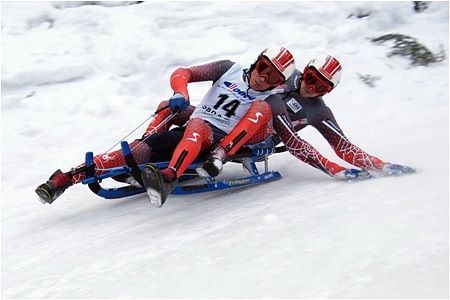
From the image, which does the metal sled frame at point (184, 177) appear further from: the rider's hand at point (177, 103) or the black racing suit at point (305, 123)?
the rider's hand at point (177, 103)

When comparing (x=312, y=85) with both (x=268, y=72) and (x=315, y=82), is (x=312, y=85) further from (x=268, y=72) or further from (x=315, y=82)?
(x=268, y=72)

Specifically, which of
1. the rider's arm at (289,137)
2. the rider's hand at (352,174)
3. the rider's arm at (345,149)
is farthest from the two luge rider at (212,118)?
the rider's hand at (352,174)

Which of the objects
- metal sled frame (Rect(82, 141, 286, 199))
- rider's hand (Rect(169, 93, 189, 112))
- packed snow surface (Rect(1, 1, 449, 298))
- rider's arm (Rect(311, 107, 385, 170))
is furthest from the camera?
rider's arm (Rect(311, 107, 385, 170))

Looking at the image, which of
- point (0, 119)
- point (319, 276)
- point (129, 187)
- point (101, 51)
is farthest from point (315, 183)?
point (101, 51)

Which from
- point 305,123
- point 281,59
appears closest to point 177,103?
point 281,59

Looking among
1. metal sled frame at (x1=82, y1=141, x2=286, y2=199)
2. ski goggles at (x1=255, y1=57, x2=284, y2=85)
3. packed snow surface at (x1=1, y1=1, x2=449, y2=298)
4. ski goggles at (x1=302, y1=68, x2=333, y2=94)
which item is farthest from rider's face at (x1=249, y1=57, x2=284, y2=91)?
packed snow surface at (x1=1, y1=1, x2=449, y2=298)

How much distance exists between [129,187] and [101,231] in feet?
2.23

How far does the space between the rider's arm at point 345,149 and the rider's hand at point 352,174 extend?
0.14 m

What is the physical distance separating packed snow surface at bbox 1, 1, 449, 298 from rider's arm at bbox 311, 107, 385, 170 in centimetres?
31

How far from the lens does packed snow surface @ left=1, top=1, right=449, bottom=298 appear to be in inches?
117

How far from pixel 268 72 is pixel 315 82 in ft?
1.64

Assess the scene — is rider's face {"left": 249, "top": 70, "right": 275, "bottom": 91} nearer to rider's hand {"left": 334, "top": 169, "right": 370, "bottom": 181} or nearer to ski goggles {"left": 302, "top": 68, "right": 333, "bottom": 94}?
ski goggles {"left": 302, "top": 68, "right": 333, "bottom": 94}

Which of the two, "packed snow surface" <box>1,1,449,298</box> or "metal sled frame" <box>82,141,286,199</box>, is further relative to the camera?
"metal sled frame" <box>82,141,286,199</box>

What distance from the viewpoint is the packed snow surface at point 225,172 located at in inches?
117
